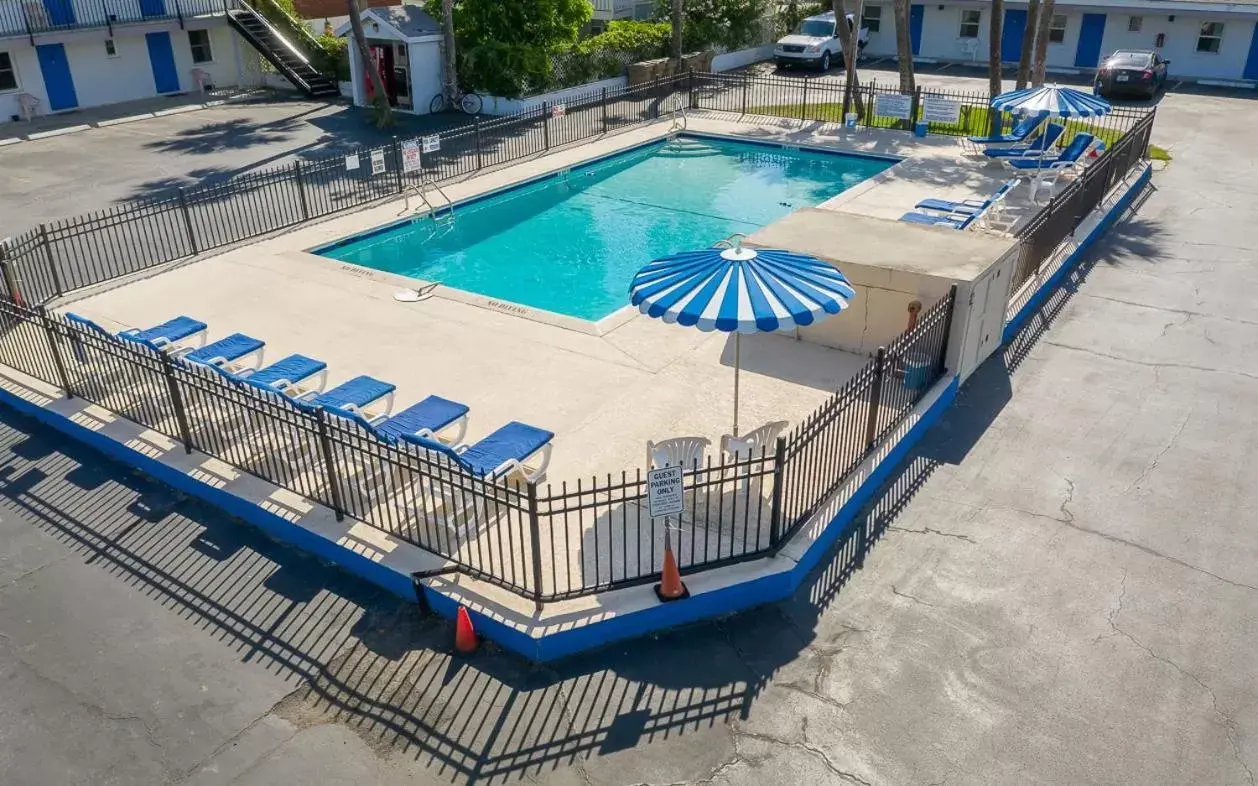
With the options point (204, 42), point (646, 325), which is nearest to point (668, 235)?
point (646, 325)

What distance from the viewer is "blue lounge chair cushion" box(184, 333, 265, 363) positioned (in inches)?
478

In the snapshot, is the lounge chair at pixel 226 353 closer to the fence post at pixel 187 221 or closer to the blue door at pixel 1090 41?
the fence post at pixel 187 221

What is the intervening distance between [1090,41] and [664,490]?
37.6 metres

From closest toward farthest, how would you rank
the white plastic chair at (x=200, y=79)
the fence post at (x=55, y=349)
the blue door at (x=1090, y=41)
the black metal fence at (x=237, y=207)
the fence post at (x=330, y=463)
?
1. the fence post at (x=330, y=463)
2. the fence post at (x=55, y=349)
3. the black metal fence at (x=237, y=207)
4. the white plastic chair at (x=200, y=79)
5. the blue door at (x=1090, y=41)

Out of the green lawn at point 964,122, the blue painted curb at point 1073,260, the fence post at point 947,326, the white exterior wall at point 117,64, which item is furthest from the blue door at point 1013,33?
the fence post at point 947,326

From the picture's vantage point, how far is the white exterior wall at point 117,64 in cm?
3006

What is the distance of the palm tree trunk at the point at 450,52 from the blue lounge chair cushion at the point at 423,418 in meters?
21.7

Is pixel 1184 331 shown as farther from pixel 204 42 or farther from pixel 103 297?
pixel 204 42

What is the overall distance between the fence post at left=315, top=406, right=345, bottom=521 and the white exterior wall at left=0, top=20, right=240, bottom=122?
2757cm

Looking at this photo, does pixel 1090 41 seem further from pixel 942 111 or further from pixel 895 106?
pixel 942 111

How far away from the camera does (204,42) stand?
35.0 metres

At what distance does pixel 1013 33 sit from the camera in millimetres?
39344

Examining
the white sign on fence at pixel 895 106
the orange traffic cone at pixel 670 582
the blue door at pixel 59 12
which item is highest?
the blue door at pixel 59 12

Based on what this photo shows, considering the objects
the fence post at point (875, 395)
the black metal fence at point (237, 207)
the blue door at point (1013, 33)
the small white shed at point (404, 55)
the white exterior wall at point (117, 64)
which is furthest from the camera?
the blue door at point (1013, 33)
